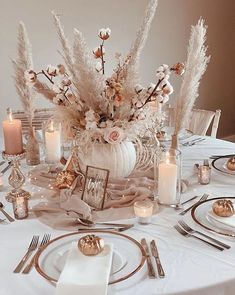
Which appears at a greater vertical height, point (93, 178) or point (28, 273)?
point (93, 178)

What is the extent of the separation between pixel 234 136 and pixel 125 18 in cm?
197

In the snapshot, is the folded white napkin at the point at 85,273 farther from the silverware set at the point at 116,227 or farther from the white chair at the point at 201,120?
the white chair at the point at 201,120

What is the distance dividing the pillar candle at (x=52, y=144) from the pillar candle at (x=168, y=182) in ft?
1.85

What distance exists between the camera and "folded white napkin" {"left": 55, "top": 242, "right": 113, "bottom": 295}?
901 mm

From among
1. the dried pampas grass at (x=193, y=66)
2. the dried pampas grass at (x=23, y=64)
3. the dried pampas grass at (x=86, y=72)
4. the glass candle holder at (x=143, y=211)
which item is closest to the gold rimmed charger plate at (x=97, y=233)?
the glass candle holder at (x=143, y=211)

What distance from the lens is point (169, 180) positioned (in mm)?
1362

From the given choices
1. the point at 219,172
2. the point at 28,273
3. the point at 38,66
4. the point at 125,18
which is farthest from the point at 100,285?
the point at 125,18

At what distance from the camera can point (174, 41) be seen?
3.85m

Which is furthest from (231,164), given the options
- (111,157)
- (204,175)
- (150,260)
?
(150,260)

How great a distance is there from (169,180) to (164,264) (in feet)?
1.27

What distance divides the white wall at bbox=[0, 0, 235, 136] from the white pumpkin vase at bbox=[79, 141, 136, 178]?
70.1 inches

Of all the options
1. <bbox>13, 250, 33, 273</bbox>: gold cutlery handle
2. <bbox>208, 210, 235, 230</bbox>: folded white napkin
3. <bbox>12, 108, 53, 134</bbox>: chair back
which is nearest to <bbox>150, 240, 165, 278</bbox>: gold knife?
<bbox>208, 210, 235, 230</bbox>: folded white napkin

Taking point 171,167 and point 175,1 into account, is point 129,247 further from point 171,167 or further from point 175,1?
point 175,1

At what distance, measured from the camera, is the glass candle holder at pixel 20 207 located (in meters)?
1.29
